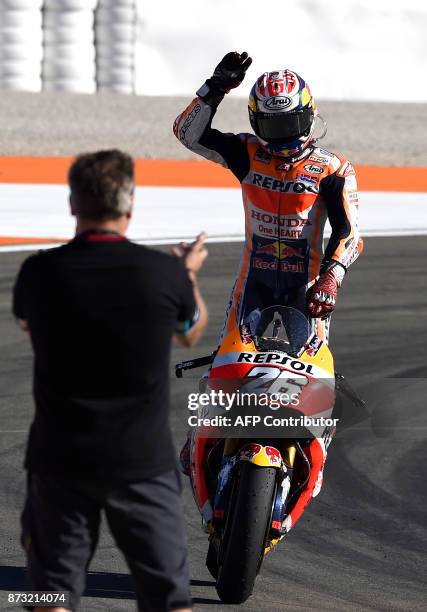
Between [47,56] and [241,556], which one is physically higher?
[47,56]

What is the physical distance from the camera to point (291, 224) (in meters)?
5.87

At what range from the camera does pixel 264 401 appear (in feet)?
17.0

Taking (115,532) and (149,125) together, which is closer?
(115,532)

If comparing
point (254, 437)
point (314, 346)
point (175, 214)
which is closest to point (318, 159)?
point (314, 346)

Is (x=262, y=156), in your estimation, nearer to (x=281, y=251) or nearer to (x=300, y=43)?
(x=281, y=251)

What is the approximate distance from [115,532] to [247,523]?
1.25 m

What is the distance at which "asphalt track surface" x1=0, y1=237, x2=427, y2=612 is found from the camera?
17.4 feet

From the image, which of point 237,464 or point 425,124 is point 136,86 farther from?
point 237,464

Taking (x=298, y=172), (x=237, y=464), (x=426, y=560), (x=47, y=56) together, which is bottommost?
(x=426, y=560)

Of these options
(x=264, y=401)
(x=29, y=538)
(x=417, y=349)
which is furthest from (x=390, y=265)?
(x=29, y=538)

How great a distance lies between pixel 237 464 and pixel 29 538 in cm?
141

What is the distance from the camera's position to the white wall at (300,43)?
29750 mm

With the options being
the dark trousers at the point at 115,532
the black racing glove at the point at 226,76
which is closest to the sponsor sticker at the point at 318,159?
the black racing glove at the point at 226,76

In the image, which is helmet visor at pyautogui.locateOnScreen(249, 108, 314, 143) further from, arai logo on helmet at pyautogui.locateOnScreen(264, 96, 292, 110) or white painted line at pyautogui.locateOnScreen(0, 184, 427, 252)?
white painted line at pyautogui.locateOnScreen(0, 184, 427, 252)
